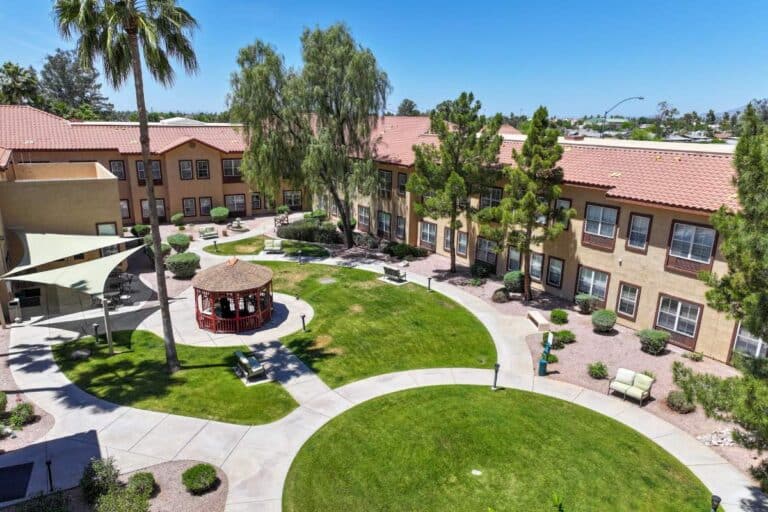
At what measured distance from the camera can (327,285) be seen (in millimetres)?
28672

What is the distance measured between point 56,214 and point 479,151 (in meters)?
23.1

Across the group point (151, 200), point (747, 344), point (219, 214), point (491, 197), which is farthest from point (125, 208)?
point (747, 344)

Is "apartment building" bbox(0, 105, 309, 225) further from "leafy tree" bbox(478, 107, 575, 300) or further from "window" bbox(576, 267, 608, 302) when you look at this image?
"window" bbox(576, 267, 608, 302)

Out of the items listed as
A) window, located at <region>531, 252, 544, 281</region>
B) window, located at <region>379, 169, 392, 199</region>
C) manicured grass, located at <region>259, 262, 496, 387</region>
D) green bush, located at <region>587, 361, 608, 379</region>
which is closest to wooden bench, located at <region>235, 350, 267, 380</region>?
manicured grass, located at <region>259, 262, 496, 387</region>

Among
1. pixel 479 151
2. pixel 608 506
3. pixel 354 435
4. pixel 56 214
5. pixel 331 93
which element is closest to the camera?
pixel 608 506

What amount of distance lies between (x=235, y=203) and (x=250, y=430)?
112 ft

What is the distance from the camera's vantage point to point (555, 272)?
26.7 metres

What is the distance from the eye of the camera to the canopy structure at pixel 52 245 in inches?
838

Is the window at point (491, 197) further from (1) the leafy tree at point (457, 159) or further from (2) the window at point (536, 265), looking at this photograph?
(2) the window at point (536, 265)

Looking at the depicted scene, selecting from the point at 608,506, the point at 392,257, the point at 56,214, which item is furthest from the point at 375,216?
the point at 608,506

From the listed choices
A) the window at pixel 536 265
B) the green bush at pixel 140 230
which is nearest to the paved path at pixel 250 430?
the window at pixel 536 265

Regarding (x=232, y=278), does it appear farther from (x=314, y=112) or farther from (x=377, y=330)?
Result: (x=314, y=112)

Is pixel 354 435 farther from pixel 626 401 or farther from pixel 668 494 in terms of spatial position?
pixel 626 401

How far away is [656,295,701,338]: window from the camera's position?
20.8m
